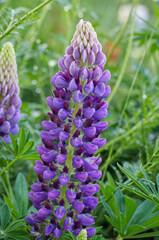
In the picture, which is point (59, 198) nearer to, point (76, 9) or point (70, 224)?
point (70, 224)

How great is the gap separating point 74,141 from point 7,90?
30cm

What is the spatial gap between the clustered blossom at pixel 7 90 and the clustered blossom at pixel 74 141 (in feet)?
0.54

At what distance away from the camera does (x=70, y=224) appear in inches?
35.9

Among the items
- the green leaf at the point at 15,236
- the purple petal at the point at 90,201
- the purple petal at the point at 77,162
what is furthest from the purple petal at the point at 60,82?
the green leaf at the point at 15,236

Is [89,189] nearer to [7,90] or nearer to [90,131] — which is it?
[90,131]

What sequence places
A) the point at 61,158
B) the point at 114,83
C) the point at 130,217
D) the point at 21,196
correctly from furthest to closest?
the point at 114,83 → the point at 21,196 → the point at 130,217 → the point at 61,158

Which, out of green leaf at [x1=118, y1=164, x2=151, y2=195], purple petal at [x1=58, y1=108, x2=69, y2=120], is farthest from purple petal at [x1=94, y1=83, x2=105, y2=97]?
green leaf at [x1=118, y1=164, x2=151, y2=195]

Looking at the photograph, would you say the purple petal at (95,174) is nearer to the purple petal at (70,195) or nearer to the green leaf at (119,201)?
the purple petal at (70,195)

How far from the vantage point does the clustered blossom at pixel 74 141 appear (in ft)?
2.94

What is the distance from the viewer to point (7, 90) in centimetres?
103

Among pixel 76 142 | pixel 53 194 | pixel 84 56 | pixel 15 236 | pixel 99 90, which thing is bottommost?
pixel 15 236

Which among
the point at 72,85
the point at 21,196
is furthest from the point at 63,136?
the point at 21,196

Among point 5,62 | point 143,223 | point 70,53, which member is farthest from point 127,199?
point 5,62

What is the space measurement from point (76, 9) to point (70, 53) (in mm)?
1077
